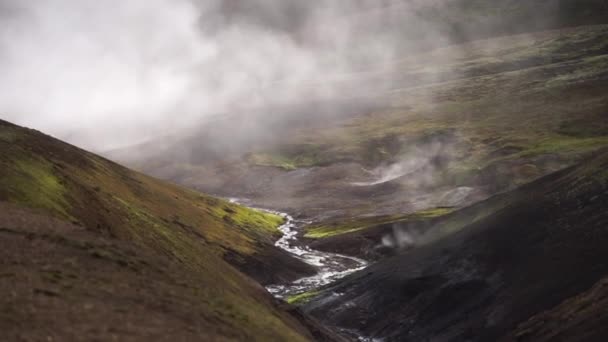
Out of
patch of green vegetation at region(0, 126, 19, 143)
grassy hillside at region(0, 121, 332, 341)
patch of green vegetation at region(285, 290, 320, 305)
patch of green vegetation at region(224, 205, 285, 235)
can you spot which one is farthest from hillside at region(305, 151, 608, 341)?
patch of green vegetation at region(224, 205, 285, 235)

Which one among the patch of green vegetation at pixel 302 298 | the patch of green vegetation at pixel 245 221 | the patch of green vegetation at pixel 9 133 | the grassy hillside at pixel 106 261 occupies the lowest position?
the grassy hillside at pixel 106 261

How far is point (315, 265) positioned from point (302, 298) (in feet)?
126

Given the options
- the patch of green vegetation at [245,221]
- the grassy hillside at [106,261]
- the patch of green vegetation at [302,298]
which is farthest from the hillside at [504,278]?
the patch of green vegetation at [245,221]

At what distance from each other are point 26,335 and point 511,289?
64488 mm

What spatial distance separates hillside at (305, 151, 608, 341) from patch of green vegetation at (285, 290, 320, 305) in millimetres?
2151

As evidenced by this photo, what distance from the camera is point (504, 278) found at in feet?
273

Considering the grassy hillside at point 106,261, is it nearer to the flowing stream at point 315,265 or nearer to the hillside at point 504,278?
the hillside at point 504,278

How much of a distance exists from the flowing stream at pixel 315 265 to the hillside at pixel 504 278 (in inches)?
512

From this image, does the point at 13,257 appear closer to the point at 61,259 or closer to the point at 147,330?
the point at 61,259

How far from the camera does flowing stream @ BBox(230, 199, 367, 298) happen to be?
4747 inches

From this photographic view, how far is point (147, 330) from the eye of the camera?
3108cm

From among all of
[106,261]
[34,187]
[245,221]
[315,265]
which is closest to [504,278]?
[34,187]

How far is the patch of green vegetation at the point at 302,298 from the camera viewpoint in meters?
105

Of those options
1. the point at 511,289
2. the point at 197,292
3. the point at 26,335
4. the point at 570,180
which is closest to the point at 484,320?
the point at 511,289
